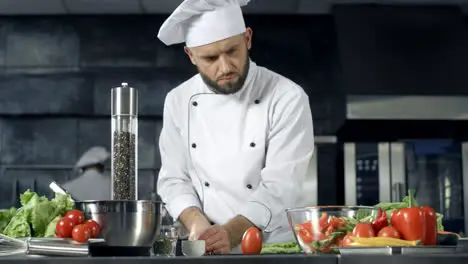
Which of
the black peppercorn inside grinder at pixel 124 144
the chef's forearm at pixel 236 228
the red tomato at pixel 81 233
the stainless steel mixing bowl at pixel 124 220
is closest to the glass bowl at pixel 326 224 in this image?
the stainless steel mixing bowl at pixel 124 220

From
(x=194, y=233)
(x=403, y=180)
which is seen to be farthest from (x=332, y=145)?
(x=194, y=233)

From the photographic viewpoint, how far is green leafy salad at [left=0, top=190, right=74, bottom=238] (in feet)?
5.70

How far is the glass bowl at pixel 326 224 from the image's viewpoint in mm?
1571

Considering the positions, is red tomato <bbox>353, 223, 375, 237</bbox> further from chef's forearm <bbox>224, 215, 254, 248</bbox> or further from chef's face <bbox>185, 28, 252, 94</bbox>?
chef's face <bbox>185, 28, 252, 94</bbox>

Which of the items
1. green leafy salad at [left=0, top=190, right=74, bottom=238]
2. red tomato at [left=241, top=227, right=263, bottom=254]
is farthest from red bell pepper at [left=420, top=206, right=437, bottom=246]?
green leafy salad at [left=0, top=190, right=74, bottom=238]

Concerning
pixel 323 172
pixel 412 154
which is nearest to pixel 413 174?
pixel 412 154

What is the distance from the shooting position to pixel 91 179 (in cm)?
409

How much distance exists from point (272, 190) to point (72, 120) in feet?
6.38

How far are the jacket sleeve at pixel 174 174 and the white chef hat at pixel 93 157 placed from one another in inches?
41.9

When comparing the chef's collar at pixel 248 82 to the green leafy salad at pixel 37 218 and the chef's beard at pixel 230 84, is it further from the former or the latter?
the green leafy salad at pixel 37 218

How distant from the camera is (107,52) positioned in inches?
169

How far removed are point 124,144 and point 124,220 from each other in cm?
61

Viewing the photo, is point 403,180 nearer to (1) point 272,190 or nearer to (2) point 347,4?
(2) point 347,4

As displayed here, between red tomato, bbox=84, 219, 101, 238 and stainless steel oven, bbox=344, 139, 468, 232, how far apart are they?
2.77m
